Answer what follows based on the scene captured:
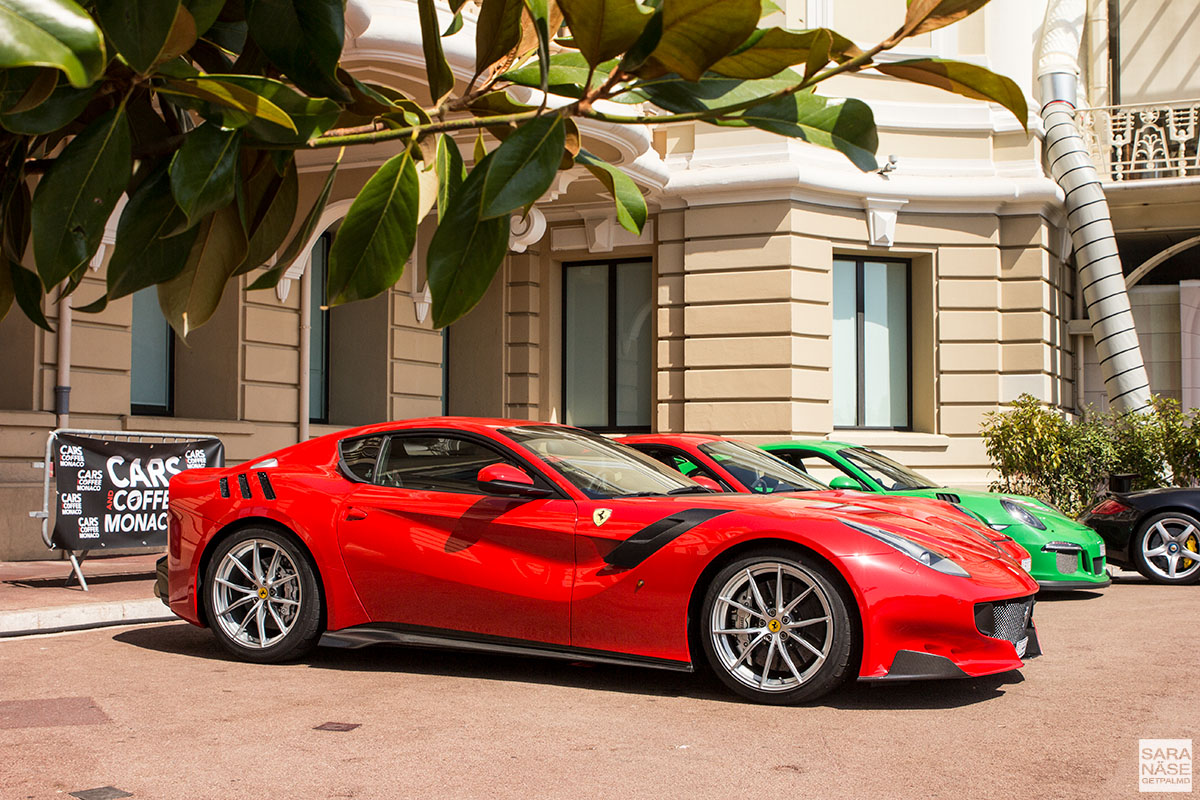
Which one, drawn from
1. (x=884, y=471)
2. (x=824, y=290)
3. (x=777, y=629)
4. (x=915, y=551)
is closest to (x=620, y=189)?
(x=777, y=629)

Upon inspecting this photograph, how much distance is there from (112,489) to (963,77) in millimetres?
9817

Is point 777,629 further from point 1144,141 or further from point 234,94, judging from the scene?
point 1144,141

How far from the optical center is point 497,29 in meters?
1.43

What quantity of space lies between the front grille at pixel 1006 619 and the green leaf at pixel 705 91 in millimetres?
4850

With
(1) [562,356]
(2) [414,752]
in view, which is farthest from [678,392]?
(2) [414,752]

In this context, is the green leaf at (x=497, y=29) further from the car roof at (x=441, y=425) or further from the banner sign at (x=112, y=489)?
the banner sign at (x=112, y=489)

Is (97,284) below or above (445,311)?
above

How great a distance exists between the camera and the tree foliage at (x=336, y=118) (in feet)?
4.02

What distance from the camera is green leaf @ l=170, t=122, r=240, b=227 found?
1.34 meters

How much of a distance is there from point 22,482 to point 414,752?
8.12m

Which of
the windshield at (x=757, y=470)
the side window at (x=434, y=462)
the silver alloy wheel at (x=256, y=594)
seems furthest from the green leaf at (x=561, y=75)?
the windshield at (x=757, y=470)

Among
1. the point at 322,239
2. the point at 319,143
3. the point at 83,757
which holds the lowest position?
the point at 83,757

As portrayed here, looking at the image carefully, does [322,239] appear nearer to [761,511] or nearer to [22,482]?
[22,482]

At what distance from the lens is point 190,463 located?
10.8 metres
